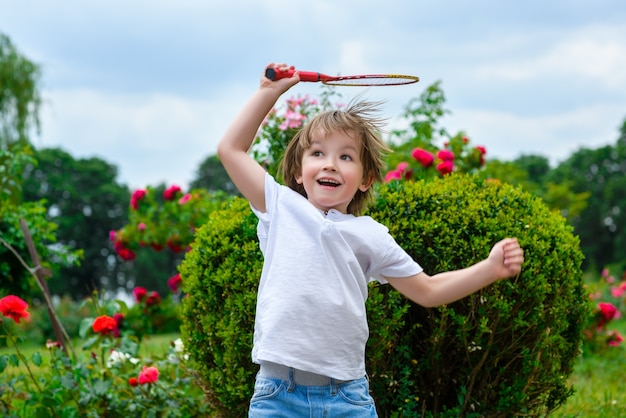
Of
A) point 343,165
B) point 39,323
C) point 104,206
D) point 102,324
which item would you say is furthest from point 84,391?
point 104,206

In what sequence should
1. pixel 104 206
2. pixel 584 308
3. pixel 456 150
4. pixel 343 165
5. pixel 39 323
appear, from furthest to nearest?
pixel 104 206 → pixel 39 323 → pixel 456 150 → pixel 584 308 → pixel 343 165

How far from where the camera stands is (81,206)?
29797mm

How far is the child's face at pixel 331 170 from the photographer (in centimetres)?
223

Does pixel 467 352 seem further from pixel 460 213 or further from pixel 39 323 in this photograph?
pixel 39 323

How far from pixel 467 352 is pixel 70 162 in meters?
29.1

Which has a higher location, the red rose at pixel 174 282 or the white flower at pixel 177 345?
the red rose at pixel 174 282

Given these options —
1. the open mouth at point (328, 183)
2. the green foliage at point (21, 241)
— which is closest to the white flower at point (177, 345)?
the green foliage at point (21, 241)

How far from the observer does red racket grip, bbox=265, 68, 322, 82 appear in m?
2.25

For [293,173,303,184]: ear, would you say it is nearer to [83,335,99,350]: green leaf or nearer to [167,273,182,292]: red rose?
[83,335,99,350]: green leaf

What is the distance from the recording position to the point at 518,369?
3.53m

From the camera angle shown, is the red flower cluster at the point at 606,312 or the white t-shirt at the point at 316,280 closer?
the white t-shirt at the point at 316,280

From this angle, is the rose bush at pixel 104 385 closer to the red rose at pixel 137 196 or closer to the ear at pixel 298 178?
the ear at pixel 298 178

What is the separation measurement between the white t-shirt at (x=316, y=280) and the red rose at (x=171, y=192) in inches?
197

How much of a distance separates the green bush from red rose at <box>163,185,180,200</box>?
140 inches
